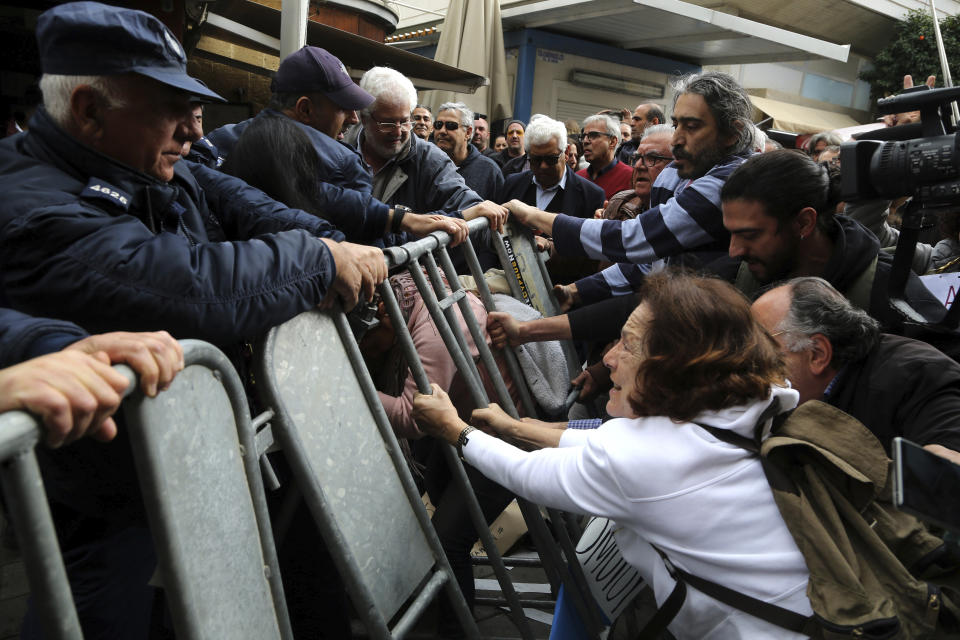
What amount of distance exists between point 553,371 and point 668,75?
15.2 metres

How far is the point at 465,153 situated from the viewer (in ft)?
20.2

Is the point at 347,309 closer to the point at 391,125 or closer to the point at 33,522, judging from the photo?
the point at 33,522

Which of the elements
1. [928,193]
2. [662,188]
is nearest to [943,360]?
[928,193]

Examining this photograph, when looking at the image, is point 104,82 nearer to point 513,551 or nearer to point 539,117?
point 513,551

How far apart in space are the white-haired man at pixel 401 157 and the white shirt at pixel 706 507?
6.94ft

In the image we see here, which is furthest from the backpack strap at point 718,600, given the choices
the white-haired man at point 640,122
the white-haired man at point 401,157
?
the white-haired man at point 640,122

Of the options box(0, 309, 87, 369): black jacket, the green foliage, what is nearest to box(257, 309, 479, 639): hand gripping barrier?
box(0, 309, 87, 369): black jacket

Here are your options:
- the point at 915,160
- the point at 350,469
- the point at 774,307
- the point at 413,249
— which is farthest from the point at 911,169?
the point at 350,469

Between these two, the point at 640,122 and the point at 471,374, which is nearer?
the point at 471,374

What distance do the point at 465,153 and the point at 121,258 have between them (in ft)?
16.4

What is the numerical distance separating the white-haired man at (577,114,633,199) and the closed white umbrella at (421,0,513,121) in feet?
12.8

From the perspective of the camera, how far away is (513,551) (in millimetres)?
3602

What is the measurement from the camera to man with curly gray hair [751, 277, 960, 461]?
2047mm

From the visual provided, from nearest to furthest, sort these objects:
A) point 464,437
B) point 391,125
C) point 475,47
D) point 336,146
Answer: point 464,437 → point 336,146 → point 391,125 → point 475,47
